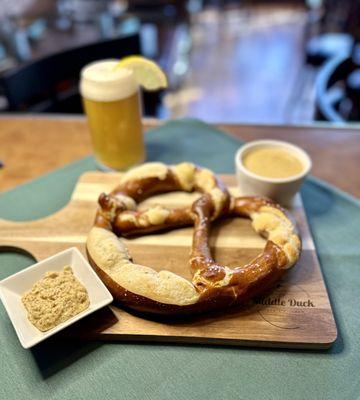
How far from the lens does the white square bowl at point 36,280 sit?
655mm

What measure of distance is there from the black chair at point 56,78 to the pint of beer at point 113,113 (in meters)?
0.48

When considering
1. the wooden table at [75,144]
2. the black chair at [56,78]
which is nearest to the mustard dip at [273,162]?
the wooden table at [75,144]

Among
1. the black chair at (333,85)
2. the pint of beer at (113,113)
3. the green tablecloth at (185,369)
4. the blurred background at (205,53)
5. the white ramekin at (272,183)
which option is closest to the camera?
the green tablecloth at (185,369)

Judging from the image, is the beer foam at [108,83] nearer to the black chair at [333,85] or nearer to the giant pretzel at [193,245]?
the giant pretzel at [193,245]

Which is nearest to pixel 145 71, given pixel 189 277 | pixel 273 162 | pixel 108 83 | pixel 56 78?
pixel 108 83

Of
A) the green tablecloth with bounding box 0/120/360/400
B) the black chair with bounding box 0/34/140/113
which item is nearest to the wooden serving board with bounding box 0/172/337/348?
the green tablecloth with bounding box 0/120/360/400

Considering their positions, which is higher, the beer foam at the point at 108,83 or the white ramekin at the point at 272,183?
the beer foam at the point at 108,83

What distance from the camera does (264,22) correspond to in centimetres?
506

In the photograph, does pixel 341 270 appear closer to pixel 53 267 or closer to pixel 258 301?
pixel 258 301

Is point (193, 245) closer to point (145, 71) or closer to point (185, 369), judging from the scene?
point (185, 369)

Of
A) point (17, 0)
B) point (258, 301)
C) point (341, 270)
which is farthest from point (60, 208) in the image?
point (17, 0)

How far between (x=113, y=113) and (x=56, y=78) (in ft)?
2.13

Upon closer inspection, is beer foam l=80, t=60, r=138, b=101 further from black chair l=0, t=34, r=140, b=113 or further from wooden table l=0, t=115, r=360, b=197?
black chair l=0, t=34, r=140, b=113

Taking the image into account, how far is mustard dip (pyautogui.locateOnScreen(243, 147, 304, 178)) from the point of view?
0.96 metres
